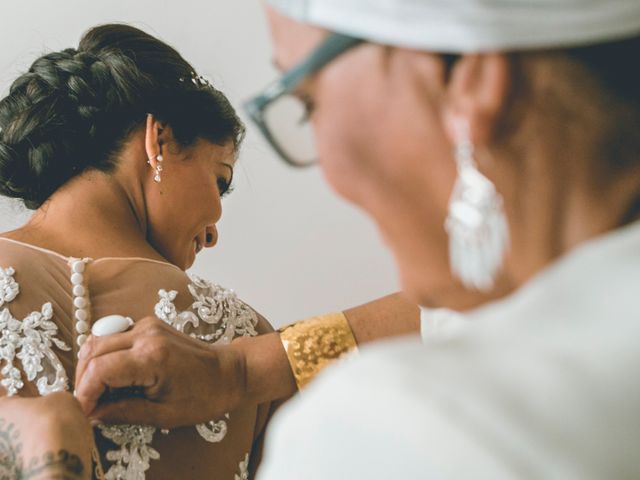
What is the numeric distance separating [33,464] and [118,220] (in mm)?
505

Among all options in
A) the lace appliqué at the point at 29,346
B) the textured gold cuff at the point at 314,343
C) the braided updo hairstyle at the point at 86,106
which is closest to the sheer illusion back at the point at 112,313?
the lace appliqué at the point at 29,346

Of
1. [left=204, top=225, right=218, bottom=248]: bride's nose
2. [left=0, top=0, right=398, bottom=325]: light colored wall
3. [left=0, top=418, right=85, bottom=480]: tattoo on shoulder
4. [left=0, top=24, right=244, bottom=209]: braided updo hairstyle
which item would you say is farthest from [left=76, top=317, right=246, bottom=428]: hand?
[left=0, top=0, right=398, bottom=325]: light colored wall

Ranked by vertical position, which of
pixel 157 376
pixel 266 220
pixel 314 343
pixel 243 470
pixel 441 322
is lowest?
pixel 266 220

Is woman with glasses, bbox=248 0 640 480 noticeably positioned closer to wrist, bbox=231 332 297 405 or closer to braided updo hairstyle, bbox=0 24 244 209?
wrist, bbox=231 332 297 405

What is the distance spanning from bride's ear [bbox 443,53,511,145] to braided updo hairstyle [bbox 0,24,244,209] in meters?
0.97

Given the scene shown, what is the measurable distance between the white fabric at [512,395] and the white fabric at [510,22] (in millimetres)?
111

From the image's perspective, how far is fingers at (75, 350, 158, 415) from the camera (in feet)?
3.20

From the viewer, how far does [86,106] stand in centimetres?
135

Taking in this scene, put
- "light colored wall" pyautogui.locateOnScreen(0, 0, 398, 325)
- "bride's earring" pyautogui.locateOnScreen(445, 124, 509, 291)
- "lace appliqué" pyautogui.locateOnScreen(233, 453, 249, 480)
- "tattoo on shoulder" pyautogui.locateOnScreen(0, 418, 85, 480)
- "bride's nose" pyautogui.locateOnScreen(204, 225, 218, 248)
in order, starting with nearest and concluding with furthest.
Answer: "bride's earring" pyautogui.locateOnScreen(445, 124, 509, 291), "tattoo on shoulder" pyautogui.locateOnScreen(0, 418, 85, 480), "lace appliqué" pyautogui.locateOnScreen(233, 453, 249, 480), "bride's nose" pyautogui.locateOnScreen(204, 225, 218, 248), "light colored wall" pyautogui.locateOnScreen(0, 0, 398, 325)

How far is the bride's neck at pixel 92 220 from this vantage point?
4.02 feet

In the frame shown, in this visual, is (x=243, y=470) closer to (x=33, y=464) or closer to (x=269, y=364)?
(x=269, y=364)

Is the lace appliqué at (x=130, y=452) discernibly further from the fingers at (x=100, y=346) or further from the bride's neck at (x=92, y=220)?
the bride's neck at (x=92, y=220)

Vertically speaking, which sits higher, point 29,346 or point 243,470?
point 29,346

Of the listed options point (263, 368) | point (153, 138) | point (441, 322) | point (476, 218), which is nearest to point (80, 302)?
point (263, 368)
